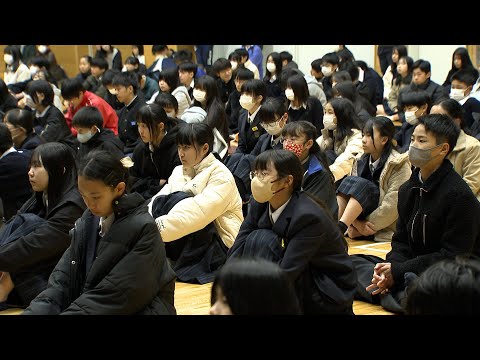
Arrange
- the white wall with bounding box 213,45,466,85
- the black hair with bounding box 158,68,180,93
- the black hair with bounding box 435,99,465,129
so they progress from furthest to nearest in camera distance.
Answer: the white wall with bounding box 213,45,466,85 → the black hair with bounding box 158,68,180,93 → the black hair with bounding box 435,99,465,129

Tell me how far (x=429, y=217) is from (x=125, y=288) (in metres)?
1.61

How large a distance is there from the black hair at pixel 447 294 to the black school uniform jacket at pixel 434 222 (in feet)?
5.87

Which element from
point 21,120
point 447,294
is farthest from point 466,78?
point 447,294

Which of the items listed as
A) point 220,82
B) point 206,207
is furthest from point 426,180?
point 220,82

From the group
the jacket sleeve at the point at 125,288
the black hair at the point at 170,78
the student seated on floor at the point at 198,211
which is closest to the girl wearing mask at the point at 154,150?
the student seated on floor at the point at 198,211

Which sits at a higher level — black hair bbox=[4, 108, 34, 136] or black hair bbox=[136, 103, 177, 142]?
black hair bbox=[136, 103, 177, 142]

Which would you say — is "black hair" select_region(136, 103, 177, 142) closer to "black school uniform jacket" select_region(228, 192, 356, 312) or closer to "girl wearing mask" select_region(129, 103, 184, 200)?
"girl wearing mask" select_region(129, 103, 184, 200)

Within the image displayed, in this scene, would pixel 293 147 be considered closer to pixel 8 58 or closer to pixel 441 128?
pixel 441 128

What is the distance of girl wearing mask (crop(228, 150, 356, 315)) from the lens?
320 cm

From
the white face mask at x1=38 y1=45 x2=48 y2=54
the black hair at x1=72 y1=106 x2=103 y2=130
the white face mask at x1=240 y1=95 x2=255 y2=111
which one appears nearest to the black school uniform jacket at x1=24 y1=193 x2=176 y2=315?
the black hair at x1=72 y1=106 x2=103 y2=130

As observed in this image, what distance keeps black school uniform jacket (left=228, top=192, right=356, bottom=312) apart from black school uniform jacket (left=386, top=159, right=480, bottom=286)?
1.90ft

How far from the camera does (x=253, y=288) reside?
5.95 feet

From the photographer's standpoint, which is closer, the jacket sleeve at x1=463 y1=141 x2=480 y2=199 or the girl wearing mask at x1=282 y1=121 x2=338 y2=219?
the girl wearing mask at x1=282 y1=121 x2=338 y2=219

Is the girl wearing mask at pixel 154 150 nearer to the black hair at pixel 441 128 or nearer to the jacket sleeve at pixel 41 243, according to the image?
the jacket sleeve at pixel 41 243
